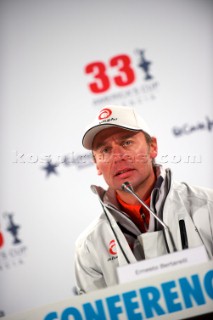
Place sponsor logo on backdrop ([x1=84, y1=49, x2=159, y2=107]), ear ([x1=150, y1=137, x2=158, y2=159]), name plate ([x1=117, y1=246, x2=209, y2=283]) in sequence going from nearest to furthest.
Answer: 1. name plate ([x1=117, y1=246, x2=209, y2=283])
2. ear ([x1=150, y1=137, x2=158, y2=159])
3. sponsor logo on backdrop ([x1=84, y1=49, x2=159, y2=107])

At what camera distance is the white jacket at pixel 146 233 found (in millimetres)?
1189

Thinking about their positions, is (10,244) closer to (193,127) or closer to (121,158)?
(121,158)

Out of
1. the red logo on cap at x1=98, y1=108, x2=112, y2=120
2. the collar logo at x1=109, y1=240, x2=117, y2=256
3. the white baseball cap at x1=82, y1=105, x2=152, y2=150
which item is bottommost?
the collar logo at x1=109, y1=240, x2=117, y2=256

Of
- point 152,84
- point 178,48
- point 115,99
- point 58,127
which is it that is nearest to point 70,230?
point 58,127

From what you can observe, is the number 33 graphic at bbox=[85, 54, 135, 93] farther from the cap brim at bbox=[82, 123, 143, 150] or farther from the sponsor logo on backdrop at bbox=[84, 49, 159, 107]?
the cap brim at bbox=[82, 123, 143, 150]

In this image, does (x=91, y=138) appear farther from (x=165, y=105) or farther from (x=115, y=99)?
(x=165, y=105)

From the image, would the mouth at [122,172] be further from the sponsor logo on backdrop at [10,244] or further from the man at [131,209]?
Result: the sponsor logo on backdrop at [10,244]

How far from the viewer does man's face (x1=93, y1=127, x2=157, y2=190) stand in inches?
51.6

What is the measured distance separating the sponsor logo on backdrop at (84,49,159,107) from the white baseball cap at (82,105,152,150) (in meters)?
0.25

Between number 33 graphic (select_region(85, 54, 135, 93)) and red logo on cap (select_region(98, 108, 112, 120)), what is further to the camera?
number 33 graphic (select_region(85, 54, 135, 93))

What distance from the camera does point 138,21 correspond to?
170 cm

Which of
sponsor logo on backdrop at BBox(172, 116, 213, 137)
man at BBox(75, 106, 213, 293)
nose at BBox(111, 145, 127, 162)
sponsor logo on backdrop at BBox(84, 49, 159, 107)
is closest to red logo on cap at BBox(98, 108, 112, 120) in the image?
man at BBox(75, 106, 213, 293)

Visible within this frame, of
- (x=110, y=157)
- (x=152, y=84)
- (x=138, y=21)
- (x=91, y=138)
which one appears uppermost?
(x=138, y=21)

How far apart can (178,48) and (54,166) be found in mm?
879
